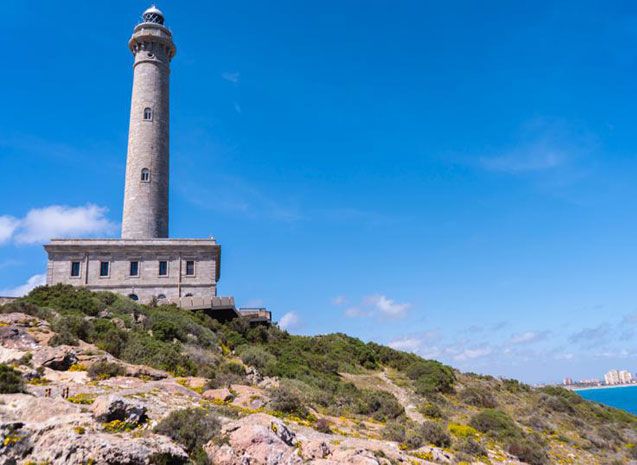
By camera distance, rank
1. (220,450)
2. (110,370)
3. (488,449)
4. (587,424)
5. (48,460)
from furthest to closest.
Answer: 1. (587,424)
2. (488,449)
3. (110,370)
4. (220,450)
5. (48,460)

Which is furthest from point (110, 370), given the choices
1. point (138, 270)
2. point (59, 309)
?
point (138, 270)

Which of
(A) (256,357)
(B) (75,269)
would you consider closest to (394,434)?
(A) (256,357)

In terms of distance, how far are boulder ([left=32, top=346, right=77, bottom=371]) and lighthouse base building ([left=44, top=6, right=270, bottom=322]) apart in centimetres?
1478

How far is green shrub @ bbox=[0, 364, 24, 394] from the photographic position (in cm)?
1170

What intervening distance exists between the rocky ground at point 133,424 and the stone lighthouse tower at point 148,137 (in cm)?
2258

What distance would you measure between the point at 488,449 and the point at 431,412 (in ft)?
16.8

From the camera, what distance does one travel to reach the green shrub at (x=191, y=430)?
10.7 metres

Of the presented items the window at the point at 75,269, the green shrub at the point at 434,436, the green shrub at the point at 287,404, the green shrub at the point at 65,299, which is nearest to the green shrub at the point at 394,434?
the green shrub at the point at 434,436

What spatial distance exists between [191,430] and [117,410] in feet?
5.46

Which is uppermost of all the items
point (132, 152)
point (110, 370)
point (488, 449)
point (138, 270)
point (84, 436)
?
point (132, 152)

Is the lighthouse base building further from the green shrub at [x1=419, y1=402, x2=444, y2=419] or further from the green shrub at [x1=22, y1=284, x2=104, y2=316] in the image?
the green shrub at [x1=419, y1=402, x2=444, y2=419]

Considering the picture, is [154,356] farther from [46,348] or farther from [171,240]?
[171,240]

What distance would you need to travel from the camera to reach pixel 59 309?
76.7 ft

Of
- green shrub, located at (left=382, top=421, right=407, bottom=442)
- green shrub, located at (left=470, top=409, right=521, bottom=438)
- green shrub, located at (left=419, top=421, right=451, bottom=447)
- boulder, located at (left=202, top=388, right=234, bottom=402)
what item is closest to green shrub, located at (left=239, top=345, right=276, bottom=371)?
boulder, located at (left=202, top=388, right=234, bottom=402)
